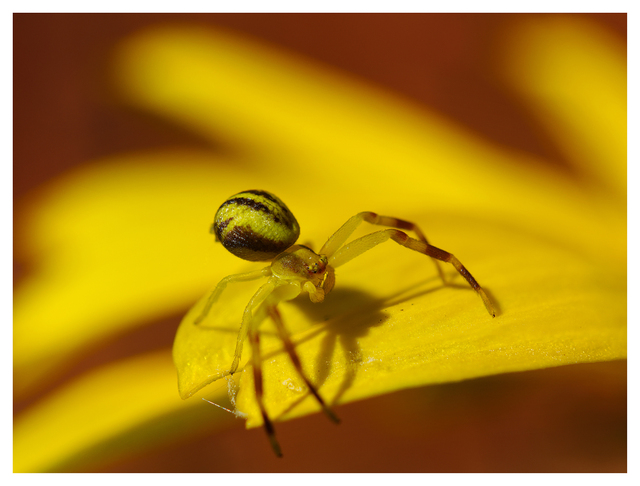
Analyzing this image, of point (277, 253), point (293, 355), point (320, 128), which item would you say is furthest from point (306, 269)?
point (320, 128)

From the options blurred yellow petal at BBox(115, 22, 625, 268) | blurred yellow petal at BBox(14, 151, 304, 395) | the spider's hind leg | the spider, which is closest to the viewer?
the spider's hind leg

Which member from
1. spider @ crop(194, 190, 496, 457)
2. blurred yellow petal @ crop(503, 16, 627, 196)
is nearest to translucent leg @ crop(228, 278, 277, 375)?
spider @ crop(194, 190, 496, 457)

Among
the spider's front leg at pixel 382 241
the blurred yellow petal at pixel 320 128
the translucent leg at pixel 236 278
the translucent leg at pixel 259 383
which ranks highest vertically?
the blurred yellow petal at pixel 320 128

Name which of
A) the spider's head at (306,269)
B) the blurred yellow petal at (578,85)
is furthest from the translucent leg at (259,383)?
the blurred yellow petal at (578,85)

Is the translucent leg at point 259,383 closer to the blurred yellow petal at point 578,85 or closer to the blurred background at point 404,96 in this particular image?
the blurred background at point 404,96

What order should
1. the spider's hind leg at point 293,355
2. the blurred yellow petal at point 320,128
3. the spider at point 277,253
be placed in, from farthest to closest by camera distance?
the blurred yellow petal at point 320,128 → the spider at point 277,253 → the spider's hind leg at point 293,355

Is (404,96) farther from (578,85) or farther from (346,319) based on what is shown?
(346,319)

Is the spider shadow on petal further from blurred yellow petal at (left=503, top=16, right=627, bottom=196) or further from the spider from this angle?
blurred yellow petal at (left=503, top=16, right=627, bottom=196)
